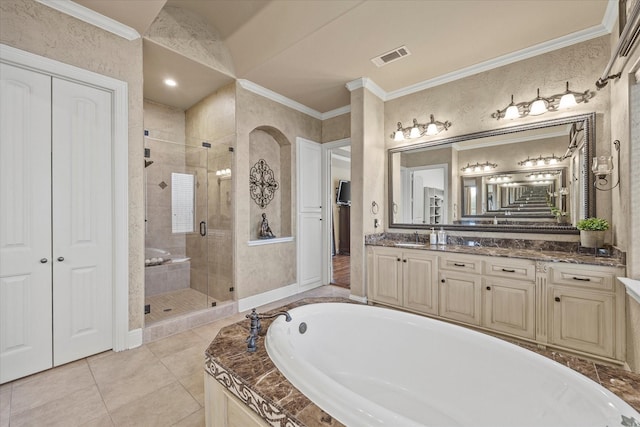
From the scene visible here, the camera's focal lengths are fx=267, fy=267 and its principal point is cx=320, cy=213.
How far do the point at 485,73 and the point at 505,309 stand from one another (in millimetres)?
2522

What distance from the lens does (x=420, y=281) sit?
116 inches

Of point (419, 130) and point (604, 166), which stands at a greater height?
point (419, 130)

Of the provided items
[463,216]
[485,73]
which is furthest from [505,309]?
[485,73]

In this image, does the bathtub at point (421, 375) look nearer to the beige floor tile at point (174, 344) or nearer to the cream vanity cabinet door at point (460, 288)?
the cream vanity cabinet door at point (460, 288)

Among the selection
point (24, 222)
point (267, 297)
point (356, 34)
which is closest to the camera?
point (24, 222)

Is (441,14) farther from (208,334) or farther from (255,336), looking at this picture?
(208,334)

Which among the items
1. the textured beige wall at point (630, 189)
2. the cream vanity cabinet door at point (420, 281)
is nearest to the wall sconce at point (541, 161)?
the textured beige wall at point (630, 189)

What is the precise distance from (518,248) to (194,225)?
3783 millimetres

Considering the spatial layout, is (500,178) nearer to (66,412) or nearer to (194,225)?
(194,225)

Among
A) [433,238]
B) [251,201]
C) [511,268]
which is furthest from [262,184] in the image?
[511,268]

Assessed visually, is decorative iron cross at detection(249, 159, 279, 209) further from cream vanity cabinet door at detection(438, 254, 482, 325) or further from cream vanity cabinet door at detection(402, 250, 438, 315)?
cream vanity cabinet door at detection(438, 254, 482, 325)

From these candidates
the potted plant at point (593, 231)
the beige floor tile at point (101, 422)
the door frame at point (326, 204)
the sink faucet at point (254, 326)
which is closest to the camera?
the sink faucet at point (254, 326)

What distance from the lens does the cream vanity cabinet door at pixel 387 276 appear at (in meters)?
3.14

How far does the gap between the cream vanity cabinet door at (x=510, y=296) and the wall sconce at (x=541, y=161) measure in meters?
1.13
